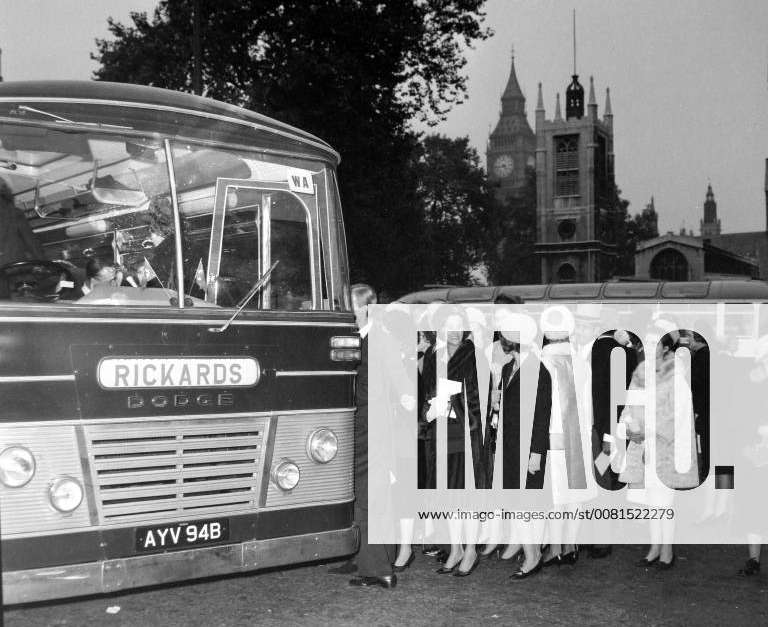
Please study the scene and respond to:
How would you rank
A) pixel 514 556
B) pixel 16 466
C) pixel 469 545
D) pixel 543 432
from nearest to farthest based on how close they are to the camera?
pixel 16 466
pixel 543 432
pixel 469 545
pixel 514 556

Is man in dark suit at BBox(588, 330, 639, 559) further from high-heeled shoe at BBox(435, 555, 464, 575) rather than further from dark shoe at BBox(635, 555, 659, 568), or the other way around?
high-heeled shoe at BBox(435, 555, 464, 575)

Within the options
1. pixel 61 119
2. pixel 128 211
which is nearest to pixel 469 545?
pixel 128 211

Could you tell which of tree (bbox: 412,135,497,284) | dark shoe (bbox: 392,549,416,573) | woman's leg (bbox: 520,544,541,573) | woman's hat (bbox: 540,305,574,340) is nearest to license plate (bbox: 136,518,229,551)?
dark shoe (bbox: 392,549,416,573)

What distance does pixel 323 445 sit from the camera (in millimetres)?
5742

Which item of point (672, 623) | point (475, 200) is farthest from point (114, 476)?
point (475, 200)

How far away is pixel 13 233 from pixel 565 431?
4.41 metres

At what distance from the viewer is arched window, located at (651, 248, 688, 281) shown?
96125mm

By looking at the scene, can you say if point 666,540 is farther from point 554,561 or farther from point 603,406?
point 603,406

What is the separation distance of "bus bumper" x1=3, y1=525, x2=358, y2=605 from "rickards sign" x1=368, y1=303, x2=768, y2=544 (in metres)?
1.90

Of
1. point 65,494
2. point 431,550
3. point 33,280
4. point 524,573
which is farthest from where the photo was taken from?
point 431,550

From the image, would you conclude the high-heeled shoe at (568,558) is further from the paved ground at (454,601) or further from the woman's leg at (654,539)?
the woman's leg at (654,539)

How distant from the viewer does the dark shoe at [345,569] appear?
757cm

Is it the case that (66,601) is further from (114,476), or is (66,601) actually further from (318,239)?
(318,239)

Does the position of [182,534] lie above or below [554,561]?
above
